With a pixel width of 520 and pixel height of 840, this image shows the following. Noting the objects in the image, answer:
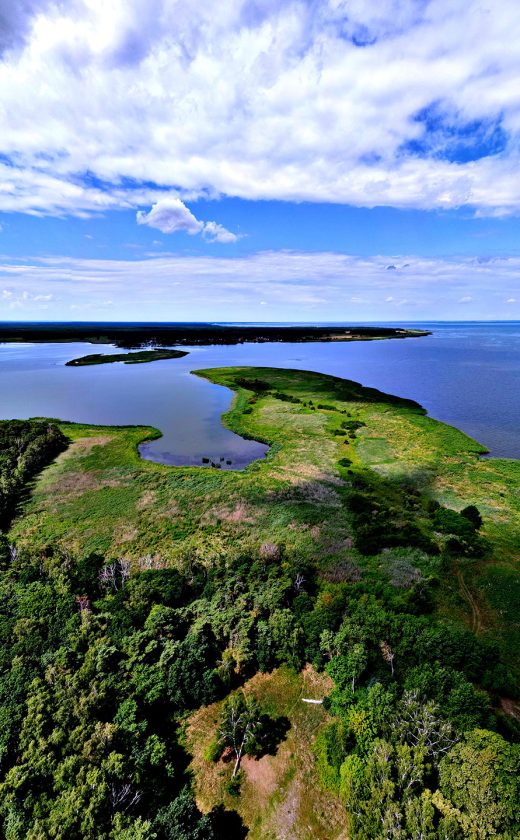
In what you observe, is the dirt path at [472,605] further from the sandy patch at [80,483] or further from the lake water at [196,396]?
the sandy patch at [80,483]

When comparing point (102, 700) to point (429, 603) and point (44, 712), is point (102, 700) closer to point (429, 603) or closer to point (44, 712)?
point (44, 712)

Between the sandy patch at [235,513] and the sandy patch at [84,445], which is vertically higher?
the sandy patch at [84,445]

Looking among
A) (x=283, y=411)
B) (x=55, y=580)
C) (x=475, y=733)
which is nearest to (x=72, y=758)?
(x=55, y=580)

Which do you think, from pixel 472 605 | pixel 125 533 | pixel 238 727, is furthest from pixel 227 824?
pixel 125 533

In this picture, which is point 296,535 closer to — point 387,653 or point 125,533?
point 387,653

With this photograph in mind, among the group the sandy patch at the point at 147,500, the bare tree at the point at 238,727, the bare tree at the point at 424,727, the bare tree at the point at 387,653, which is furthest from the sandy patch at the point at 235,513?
the bare tree at the point at 424,727
